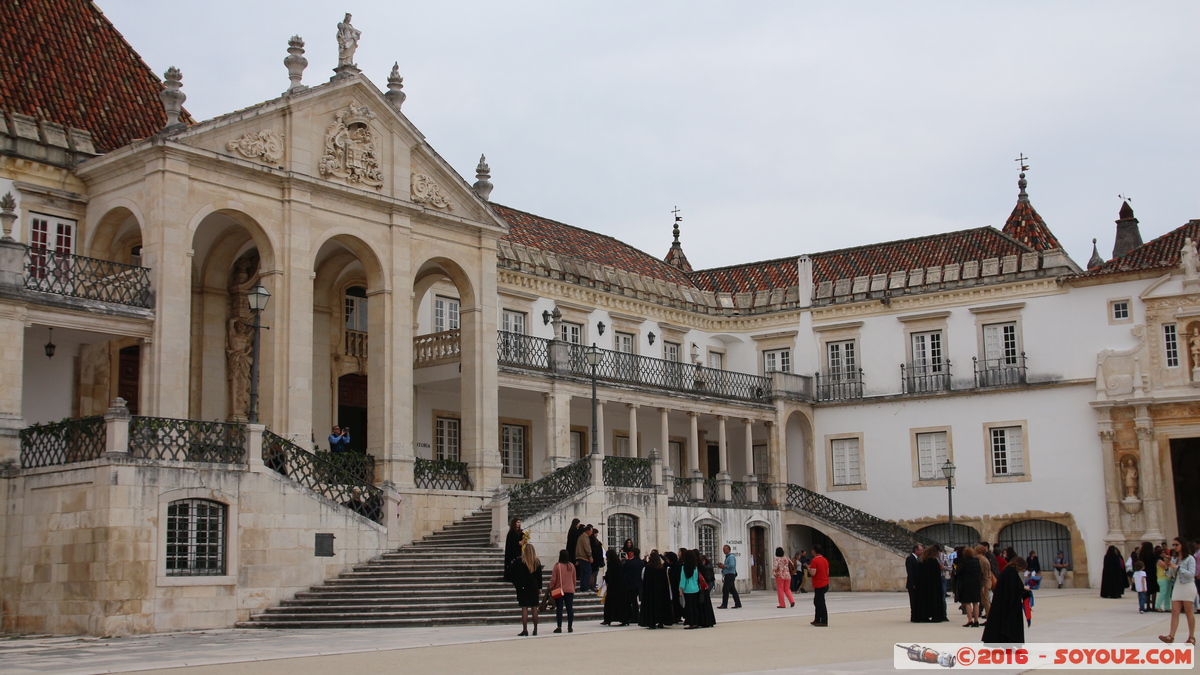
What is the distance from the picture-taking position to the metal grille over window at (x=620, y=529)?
25.9 m

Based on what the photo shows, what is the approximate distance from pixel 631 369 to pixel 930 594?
51.3 feet

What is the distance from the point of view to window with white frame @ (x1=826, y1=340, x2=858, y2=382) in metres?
37.8

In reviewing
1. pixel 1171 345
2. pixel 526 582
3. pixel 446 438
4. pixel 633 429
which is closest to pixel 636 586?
pixel 526 582

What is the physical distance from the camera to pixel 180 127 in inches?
857

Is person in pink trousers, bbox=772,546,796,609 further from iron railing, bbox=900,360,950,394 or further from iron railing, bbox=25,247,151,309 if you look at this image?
iron railing, bbox=900,360,950,394

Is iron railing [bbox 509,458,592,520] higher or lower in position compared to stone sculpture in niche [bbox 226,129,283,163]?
lower

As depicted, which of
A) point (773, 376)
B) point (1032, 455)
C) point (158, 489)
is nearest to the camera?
point (158, 489)

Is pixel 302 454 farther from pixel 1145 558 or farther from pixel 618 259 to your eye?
pixel 618 259

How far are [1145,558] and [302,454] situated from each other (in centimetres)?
1425

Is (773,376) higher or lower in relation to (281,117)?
lower

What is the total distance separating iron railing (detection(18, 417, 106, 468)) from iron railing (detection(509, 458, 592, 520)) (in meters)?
8.12

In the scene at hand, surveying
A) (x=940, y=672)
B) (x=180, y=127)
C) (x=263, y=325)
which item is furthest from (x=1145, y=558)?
(x=180, y=127)

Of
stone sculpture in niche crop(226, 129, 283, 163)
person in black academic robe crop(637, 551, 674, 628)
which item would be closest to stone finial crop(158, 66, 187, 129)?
stone sculpture in niche crop(226, 129, 283, 163)

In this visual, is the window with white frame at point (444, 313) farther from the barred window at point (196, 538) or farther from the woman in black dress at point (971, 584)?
the woman in black dress at point (971, 584)
